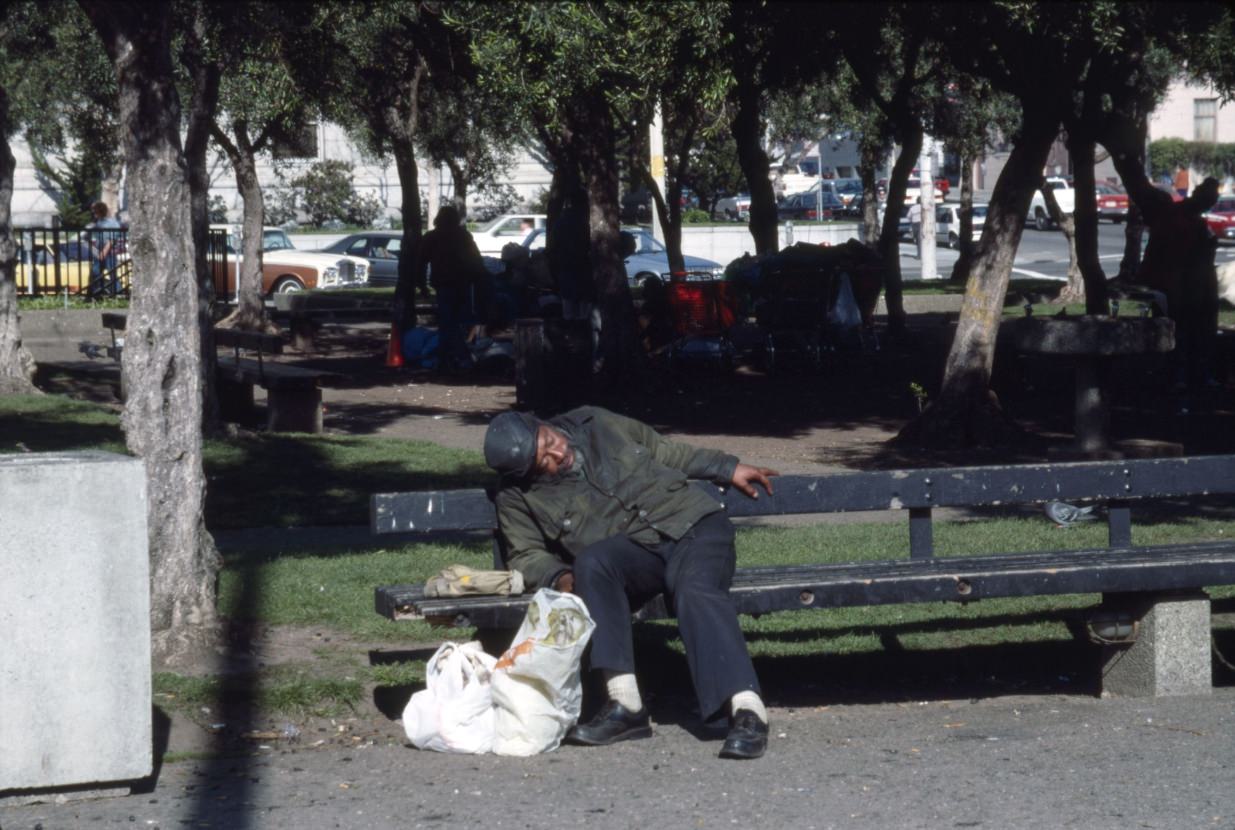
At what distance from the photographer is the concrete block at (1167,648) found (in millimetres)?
6027

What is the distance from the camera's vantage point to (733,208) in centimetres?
6009

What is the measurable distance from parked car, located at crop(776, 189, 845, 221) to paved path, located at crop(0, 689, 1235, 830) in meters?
51.6

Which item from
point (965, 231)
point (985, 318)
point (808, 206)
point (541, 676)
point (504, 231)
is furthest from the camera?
point (808, 206)

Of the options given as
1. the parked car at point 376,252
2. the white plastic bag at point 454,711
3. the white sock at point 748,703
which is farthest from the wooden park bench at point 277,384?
the parked car at point 376,252

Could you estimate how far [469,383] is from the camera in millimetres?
17938

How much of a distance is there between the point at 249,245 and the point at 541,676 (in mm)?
18712

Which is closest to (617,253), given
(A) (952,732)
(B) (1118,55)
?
(B) (1118,55)

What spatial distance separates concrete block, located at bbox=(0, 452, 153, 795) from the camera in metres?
4.68

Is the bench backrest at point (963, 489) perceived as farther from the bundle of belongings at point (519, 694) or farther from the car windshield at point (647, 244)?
the car windshield at point (647, 244)

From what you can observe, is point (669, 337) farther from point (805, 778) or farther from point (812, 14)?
point (805, 778)

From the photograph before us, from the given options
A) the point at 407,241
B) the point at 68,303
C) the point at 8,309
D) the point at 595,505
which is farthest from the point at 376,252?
the point at 595,505

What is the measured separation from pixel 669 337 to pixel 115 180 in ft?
81.5

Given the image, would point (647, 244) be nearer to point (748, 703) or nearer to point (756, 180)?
point (756, 180)

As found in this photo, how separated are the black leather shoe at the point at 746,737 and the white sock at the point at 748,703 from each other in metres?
0.01
